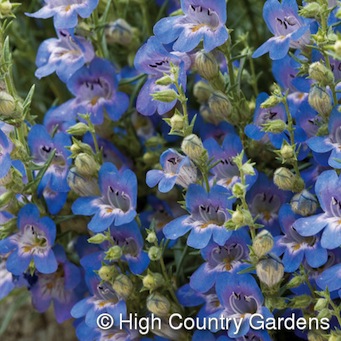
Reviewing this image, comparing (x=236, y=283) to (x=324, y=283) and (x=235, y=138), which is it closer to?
(x=324, y=283)

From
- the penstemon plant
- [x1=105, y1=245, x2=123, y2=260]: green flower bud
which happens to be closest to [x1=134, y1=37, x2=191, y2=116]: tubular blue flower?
the penstemon plant

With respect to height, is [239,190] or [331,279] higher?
[239,190]

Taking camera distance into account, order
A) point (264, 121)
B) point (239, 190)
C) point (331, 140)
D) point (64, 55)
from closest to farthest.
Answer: point (239, 190)
point (331, 140)
point (264, 121)
point (64, 55)

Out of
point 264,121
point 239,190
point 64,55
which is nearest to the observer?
point 239,190

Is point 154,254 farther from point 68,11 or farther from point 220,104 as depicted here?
point 68,11

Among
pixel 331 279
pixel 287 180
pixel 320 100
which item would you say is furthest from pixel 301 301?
pixel 320 100

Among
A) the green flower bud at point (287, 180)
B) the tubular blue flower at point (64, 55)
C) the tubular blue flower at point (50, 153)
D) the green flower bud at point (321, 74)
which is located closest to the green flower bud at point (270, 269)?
the green flower bud at point (287, 180)

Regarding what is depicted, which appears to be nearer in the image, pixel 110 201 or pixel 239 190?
pixel 239 190

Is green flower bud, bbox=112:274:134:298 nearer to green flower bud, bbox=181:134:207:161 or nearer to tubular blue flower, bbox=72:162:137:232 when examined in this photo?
tubular blue flower, bbox=72:162:137:232
